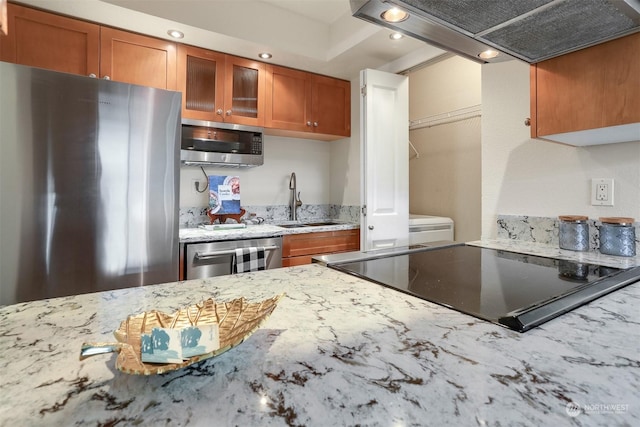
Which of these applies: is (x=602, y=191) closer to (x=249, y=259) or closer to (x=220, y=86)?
(x=249, y=259)

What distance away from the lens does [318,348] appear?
0.52 m

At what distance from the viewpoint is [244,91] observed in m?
2.56

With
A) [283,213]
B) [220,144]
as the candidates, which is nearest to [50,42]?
[220,144]

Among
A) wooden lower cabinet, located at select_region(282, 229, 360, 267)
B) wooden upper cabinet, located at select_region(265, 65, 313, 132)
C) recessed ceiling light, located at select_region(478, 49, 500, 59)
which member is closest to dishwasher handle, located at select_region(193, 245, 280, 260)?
wooden lower cabinet, located at select_region(282, 229, 360, 267)

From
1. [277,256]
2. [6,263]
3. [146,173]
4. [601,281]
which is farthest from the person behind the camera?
[277,256]

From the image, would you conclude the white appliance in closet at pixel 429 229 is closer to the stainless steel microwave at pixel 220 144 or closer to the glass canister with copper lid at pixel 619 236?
the stainless steel microwave at pixel 220 144

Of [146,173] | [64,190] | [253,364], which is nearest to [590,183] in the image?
[253,364]

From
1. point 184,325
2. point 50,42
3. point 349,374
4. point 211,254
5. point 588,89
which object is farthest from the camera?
point 211,254

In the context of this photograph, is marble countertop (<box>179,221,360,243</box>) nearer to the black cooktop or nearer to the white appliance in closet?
the white appliance in closet

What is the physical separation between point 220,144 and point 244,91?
0.47m

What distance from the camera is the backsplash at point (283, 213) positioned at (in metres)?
2.63

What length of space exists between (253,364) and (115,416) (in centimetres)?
17

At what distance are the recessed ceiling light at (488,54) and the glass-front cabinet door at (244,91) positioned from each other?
5.90 feet

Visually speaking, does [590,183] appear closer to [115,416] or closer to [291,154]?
[115,416]
